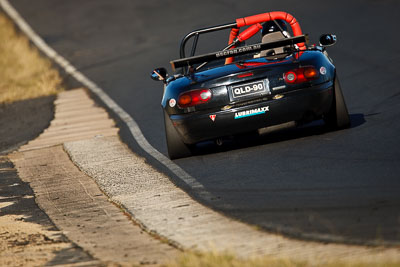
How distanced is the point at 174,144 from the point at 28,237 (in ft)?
8.40

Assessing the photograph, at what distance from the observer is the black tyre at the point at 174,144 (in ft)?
27.9

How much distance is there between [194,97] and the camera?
27.0 feet

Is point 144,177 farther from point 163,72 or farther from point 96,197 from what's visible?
point 163,72

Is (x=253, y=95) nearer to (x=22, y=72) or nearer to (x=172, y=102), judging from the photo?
(x=172, y=102)

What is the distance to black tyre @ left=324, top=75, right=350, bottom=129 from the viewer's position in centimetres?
834

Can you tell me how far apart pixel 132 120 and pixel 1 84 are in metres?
7.25

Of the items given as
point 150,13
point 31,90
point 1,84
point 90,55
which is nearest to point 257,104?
point 31,90

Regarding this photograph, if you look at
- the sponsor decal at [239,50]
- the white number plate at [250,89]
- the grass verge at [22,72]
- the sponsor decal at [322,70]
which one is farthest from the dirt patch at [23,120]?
the sponsor decal at [322,70]

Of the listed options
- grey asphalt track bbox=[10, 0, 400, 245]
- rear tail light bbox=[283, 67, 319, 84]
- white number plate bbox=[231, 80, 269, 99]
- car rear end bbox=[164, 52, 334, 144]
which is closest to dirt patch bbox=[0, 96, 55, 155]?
grey asphalt track bbox=[10, 0, 400, 245]

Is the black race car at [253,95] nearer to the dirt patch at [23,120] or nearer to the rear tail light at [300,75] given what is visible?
the rear tail light at [300,75]

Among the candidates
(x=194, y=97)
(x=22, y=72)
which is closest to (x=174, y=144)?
(x=194, y=97)

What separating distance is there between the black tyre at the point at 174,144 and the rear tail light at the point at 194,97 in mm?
303

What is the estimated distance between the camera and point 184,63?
8.34 meters

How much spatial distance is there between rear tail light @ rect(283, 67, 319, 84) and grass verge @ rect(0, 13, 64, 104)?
9217 millimetres
